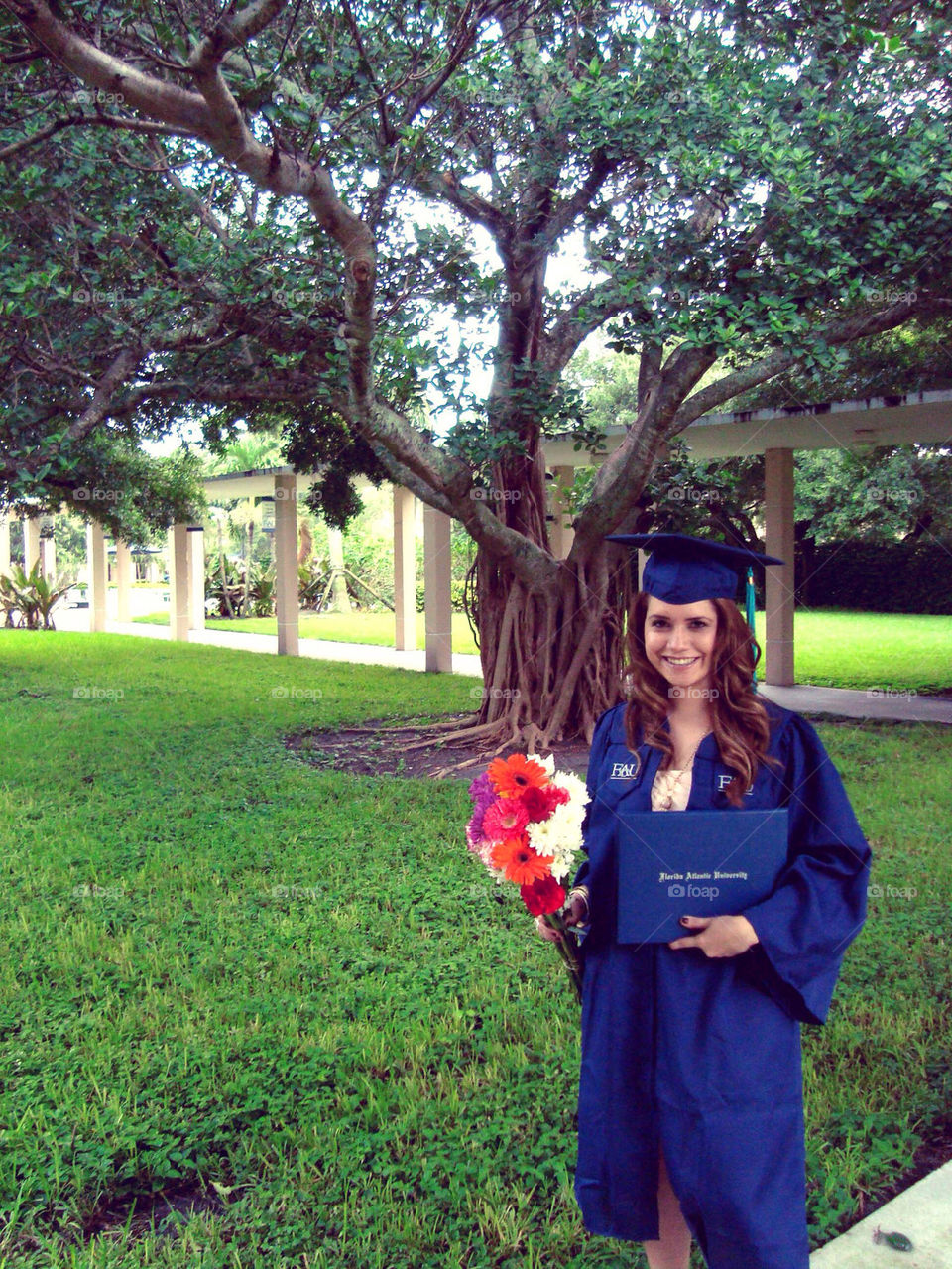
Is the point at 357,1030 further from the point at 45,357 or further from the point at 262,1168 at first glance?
the point at 45,357

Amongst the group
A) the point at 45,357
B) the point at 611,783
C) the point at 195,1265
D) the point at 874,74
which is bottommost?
the point at 195,1265

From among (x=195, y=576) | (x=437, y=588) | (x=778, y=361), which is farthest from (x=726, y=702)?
(x=195, y=576)

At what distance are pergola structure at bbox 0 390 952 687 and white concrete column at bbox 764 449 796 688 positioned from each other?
13mm

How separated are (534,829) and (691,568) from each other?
2.09 feet

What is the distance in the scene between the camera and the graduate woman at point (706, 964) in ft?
6.57

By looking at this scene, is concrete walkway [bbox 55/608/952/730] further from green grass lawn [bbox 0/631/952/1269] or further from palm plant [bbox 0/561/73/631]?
palm plant [bbox 0/561/73/631]

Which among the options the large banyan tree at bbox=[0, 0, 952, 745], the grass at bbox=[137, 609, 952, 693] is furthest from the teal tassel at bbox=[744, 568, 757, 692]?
the grass at bbox=[137, 609, 952, 693]

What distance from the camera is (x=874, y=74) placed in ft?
24.6

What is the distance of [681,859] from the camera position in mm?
2020

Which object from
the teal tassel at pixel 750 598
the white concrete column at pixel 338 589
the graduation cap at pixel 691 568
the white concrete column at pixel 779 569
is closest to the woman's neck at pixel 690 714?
the graduation cap at pixel 691 568

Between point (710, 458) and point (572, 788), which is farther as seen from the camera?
point (710, 458)

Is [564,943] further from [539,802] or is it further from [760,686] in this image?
[760,686]

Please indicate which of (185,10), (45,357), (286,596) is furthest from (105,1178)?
(286,596)

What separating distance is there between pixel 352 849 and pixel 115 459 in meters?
10.2
